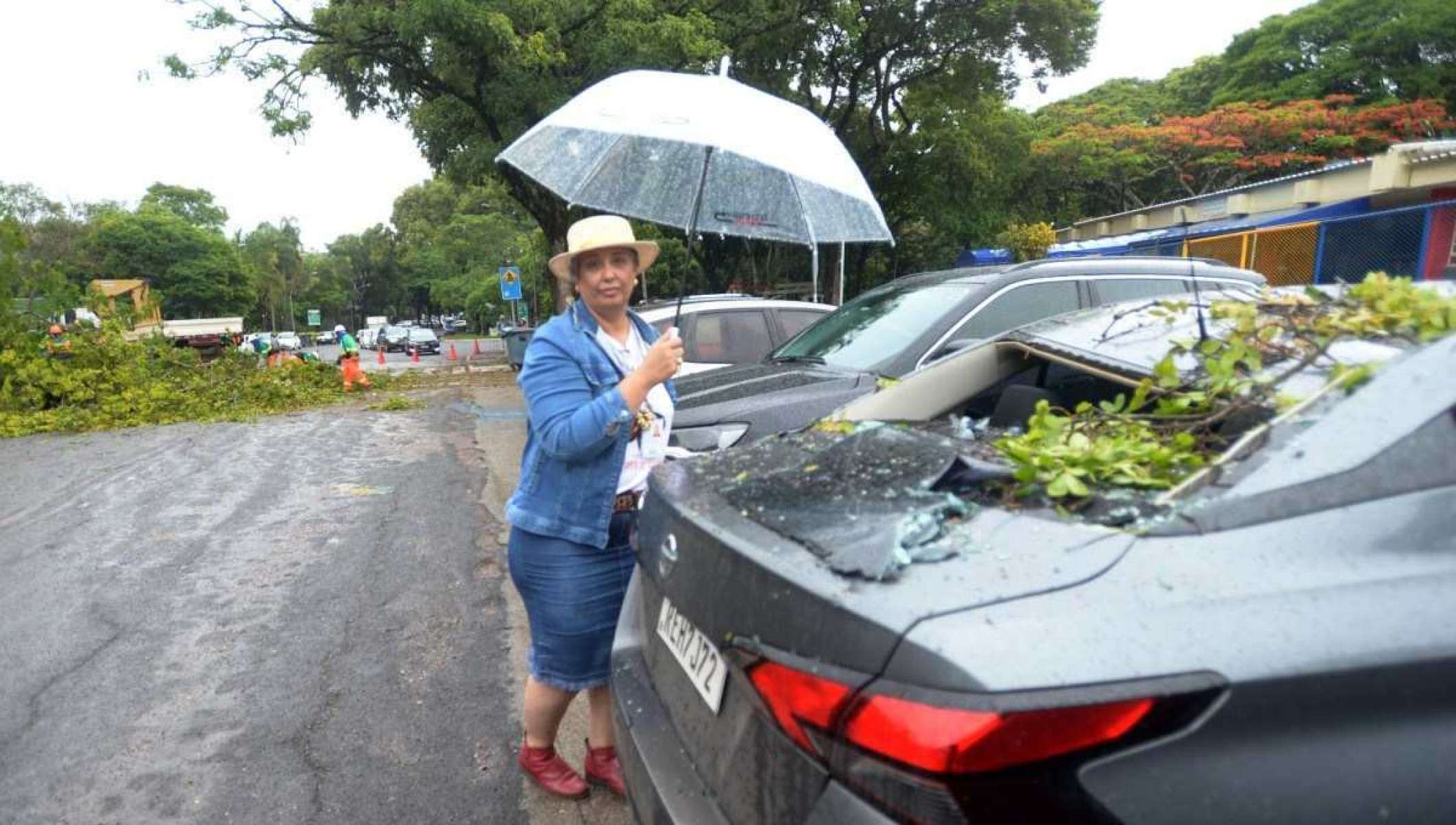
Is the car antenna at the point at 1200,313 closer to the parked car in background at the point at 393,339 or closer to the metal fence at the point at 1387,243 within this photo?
the metal fence at the point at 1387,243

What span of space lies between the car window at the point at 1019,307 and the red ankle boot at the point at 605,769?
10.1 feet

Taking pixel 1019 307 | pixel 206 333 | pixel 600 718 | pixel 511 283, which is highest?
pixel 511 283

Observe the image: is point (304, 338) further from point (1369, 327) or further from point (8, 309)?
point (1369, 327)

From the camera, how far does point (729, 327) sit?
7102 mm

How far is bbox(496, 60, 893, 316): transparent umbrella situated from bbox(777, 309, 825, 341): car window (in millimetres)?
3776

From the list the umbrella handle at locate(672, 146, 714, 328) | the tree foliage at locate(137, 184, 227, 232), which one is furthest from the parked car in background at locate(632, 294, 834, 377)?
the tree foliage at locate(137, 184, 227, 232)

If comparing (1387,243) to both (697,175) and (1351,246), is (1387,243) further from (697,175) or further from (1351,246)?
(697,175)

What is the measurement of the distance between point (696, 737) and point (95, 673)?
335cm

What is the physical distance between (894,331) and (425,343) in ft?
125

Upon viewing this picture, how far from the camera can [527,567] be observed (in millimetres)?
2391

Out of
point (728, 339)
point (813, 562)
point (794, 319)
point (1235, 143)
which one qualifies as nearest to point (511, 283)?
point (794, 319)

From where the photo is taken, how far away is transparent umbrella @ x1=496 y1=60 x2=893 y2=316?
9.80ft

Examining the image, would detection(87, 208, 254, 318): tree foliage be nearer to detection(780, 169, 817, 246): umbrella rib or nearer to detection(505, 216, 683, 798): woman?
detection(780, 169, 817, 246): umbrella rib

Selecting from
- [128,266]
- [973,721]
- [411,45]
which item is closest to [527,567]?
[973,721]
